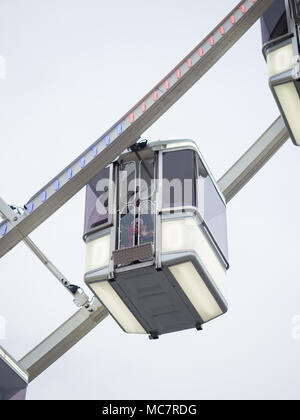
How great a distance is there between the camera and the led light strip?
402 inches

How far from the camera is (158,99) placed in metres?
10.2

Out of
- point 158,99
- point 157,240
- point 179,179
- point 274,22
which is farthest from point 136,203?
point 274,22

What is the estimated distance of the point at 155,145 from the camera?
10320 mm

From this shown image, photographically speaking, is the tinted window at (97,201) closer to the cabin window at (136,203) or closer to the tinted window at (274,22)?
the cabin window at (136,203)

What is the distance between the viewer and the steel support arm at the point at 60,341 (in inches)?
471

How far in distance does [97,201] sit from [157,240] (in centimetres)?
107

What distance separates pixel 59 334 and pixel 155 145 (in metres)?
2.87

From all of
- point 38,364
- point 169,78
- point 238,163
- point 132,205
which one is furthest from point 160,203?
point 38,364

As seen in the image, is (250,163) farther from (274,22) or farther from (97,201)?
(97,201)

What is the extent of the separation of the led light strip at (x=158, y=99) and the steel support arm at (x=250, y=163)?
1785 mm

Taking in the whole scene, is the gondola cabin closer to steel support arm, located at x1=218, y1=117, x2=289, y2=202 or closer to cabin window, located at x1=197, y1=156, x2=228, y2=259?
cabin window, located at x1=197, y1=156, x2=228, y2=259

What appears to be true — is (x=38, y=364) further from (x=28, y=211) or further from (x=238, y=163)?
(x=238, y=163)

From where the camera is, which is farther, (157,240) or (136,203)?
(136,203)

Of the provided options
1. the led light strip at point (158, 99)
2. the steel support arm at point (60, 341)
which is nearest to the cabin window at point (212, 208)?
the led light strip at point (158, 99)
